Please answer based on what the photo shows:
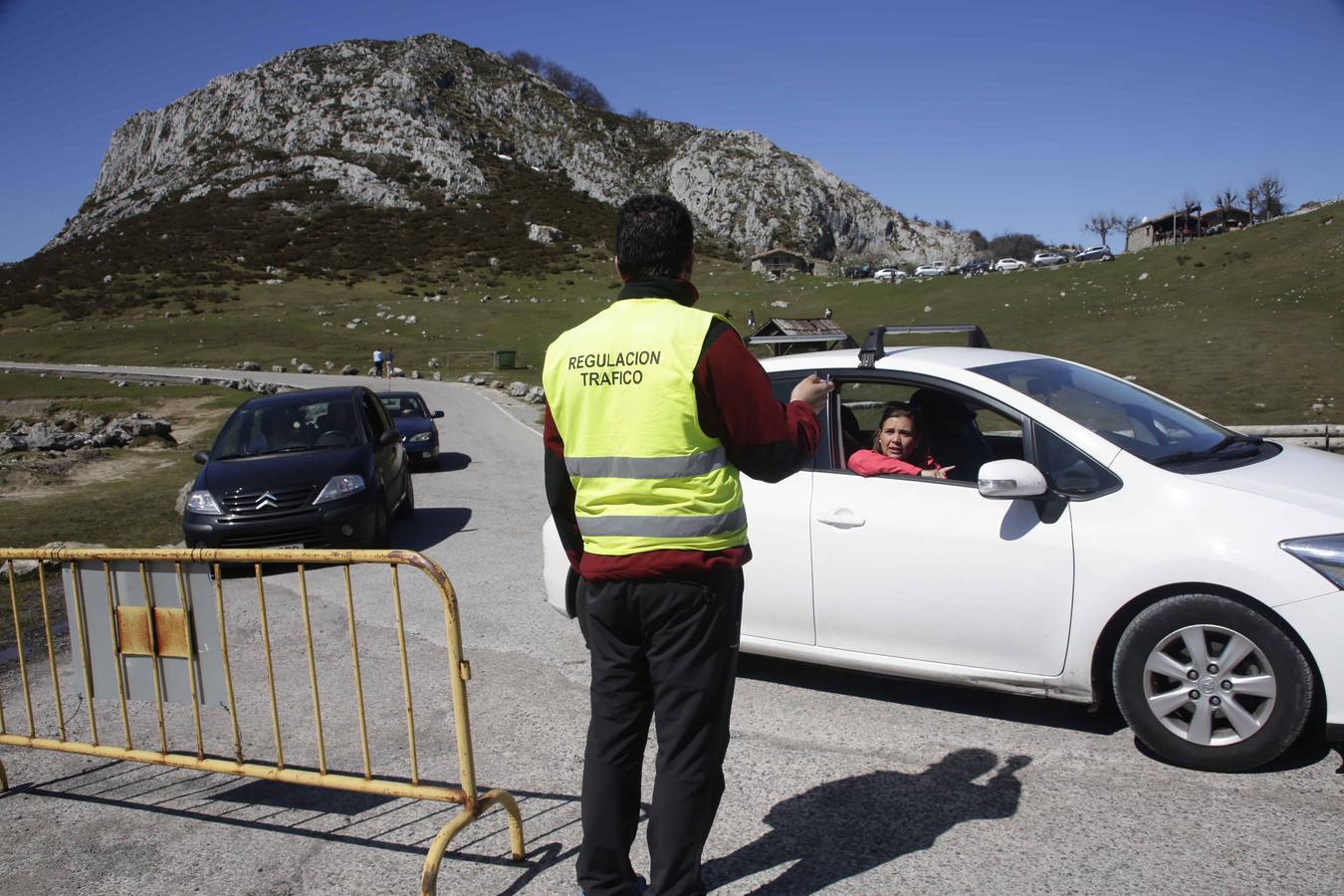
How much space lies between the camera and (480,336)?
61.0m

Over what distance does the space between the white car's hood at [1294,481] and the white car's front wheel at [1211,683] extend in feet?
1.66

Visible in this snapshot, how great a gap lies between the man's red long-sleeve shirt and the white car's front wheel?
2.00 metres

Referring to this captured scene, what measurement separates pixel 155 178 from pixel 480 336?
269 ft

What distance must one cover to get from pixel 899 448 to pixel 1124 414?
108 cm

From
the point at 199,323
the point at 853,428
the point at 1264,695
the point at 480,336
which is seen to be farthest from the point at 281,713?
the point at 199,323

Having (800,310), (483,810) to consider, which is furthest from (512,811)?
(800,310)

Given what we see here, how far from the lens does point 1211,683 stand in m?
3.78

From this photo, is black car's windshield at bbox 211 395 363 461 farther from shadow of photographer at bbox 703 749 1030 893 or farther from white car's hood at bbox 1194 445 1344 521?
white car's hood at bbox 1194 445 1344 521

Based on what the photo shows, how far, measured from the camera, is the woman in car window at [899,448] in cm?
475

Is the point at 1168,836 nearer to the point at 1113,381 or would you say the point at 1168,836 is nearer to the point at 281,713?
the point at 1113,381

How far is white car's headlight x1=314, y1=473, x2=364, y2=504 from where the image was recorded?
9.00 m

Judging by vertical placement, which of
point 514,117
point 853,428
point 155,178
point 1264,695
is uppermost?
point 514,117

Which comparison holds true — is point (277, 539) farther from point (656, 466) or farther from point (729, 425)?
point (729, 425)

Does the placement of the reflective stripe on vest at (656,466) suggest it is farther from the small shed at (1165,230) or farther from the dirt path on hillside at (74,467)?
the small shed at (1165,230)
